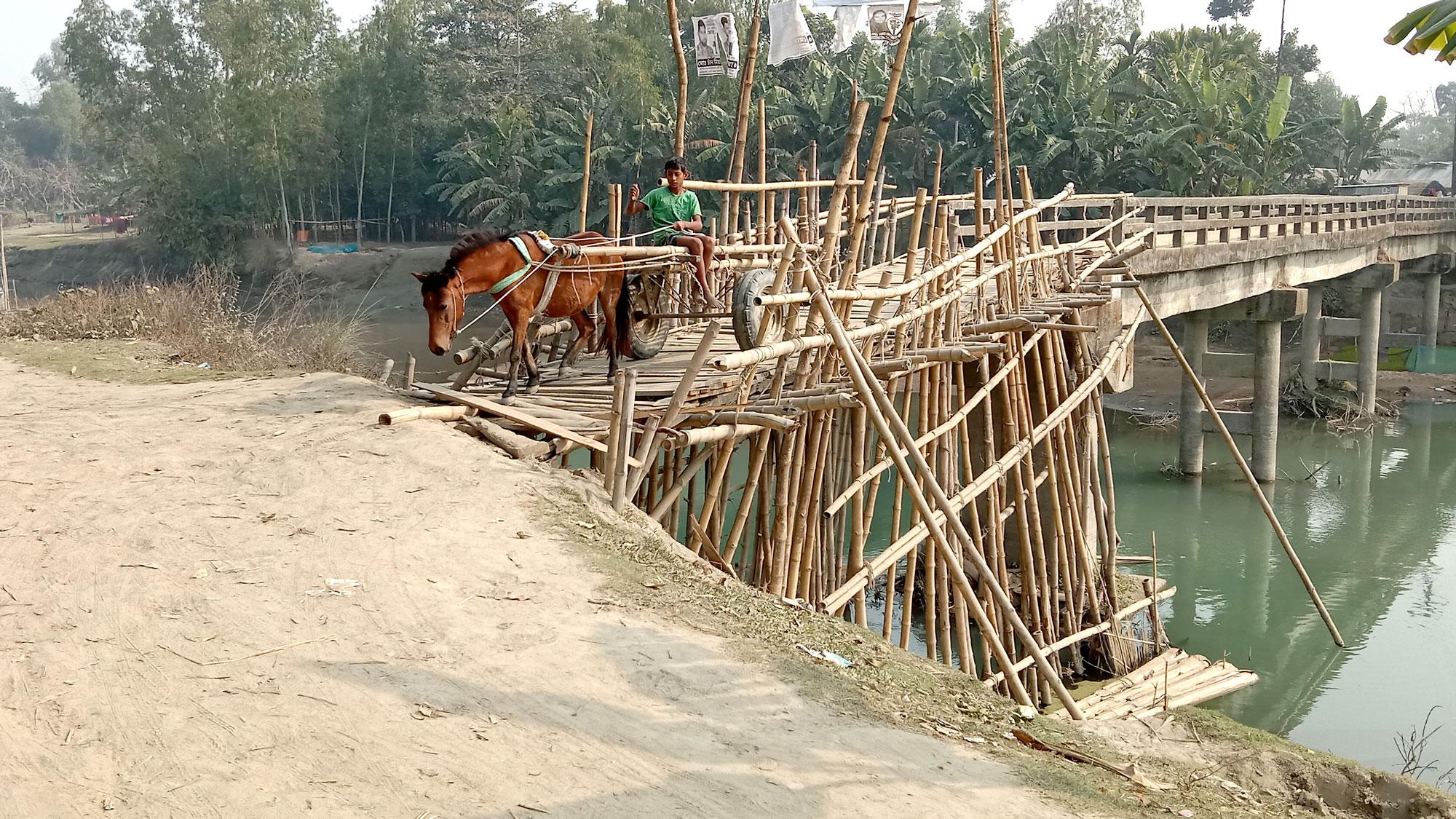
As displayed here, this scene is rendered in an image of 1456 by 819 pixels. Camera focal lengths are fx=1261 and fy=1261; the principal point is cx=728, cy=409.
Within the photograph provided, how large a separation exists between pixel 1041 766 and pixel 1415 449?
1822cm

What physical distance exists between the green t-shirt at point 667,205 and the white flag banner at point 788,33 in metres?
4.29

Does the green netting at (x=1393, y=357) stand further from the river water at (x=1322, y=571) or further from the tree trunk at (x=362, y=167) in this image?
the tree trunk at (x=362, y=167)

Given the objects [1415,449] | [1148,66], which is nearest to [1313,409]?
[1415,449]

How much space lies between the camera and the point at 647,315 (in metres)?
8.36

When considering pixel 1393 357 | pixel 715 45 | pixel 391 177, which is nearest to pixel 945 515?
pixel 715 45

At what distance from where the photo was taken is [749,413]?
5984 millimetres

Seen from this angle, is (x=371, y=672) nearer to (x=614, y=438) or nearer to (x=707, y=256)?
(x=614, y=438)

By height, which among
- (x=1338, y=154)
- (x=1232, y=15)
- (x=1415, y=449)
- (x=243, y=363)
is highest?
(x=1232, y=15)

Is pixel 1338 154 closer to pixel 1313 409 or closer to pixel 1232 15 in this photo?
pixel 1232 15

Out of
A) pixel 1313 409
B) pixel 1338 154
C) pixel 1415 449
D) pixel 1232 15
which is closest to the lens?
pixel 1415 449

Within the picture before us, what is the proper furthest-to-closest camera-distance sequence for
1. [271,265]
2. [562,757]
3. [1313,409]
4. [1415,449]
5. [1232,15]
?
[1232,15] < [271,265] < [1313,409] < [1415,449] < [562,757]

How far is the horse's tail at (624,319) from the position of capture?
7809 millimetres

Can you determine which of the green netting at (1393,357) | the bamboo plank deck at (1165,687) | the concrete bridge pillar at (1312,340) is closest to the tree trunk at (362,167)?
the green netting at (1393,357)

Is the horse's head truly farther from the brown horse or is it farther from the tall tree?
the tall tree
